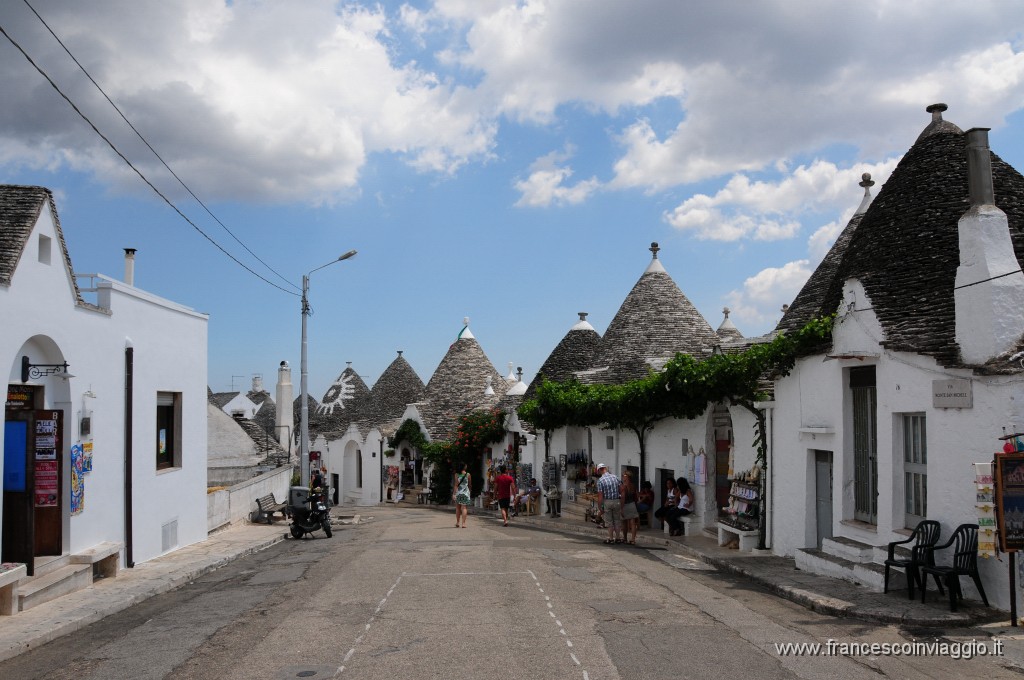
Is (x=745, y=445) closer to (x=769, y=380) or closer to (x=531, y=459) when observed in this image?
(x=769, y=380)

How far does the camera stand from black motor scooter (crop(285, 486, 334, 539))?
18.3m

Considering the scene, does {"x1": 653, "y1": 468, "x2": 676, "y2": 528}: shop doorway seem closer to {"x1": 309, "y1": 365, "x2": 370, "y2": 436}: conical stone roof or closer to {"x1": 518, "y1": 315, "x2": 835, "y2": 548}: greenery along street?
{"x1": 518, "y1": 315, "x2": 835, "y2": 548}: greenery along street

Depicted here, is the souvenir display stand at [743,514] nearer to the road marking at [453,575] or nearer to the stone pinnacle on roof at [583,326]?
the road marking at [453,575]

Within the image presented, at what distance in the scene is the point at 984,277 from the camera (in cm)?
938

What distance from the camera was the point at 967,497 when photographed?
30.2 ft

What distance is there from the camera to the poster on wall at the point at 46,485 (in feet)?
36.3

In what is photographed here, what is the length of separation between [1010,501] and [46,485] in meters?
11.4

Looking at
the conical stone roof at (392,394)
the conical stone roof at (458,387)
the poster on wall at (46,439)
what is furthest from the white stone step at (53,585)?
the conical stone roof at (392,394)

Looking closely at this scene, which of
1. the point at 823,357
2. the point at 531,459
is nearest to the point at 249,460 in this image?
the point at 531,459

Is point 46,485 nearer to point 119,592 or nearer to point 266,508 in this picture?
point 119,592

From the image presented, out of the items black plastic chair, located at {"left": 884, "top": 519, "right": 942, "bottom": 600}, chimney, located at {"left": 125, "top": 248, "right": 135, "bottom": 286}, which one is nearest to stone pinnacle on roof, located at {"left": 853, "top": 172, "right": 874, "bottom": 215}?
black plastic chair, located at {"left": 884, "top": 519, "right": 942, "bottom": 600}

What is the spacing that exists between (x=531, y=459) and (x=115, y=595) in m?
18.5

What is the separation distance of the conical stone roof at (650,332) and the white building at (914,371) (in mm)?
8777

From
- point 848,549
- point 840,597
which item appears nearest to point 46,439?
point 840,597
